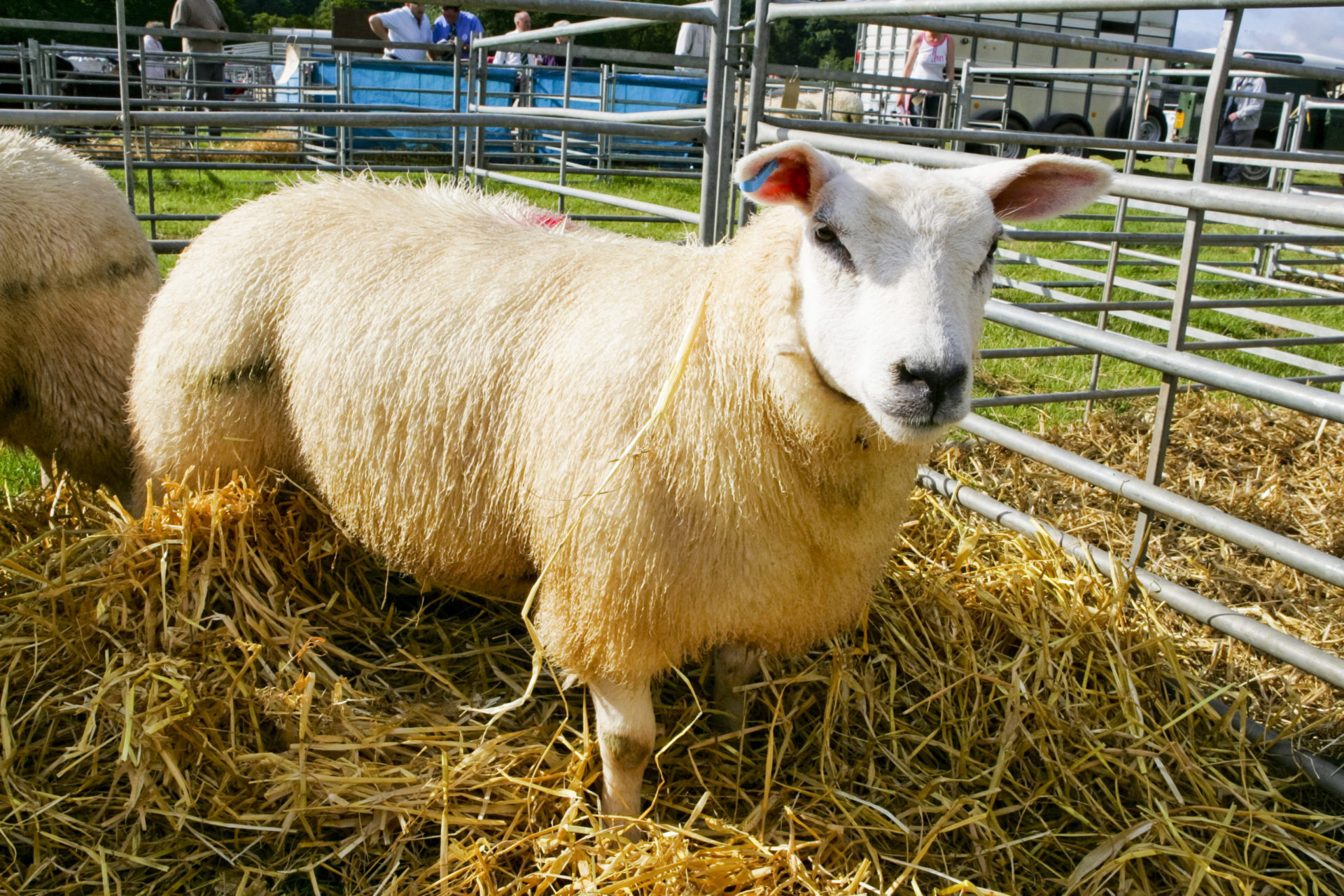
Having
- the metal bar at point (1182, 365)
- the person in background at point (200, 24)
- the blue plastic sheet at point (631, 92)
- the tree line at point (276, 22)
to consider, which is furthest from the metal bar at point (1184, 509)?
the blue plastic sheet at point (631, 92)

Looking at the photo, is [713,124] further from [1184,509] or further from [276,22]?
[276,22]

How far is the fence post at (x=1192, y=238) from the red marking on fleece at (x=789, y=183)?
1096 mm

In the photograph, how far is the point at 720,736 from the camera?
245cm

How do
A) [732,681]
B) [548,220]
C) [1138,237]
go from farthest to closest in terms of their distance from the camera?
[1138,237]
[548,220]
[732,681]

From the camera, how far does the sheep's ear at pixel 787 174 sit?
1.88 m

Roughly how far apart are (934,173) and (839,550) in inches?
31.3

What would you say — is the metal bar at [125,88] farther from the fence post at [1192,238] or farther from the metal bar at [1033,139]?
the fence post at [1192,238]

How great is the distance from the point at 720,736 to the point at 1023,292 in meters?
5.91

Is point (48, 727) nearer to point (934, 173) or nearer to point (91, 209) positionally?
point (91, 209)

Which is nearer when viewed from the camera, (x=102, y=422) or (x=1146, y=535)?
(x=1146, y=535)

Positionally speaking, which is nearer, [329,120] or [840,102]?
[329,120]

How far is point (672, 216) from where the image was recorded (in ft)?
14.7

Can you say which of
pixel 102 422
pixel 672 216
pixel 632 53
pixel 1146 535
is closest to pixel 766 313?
pixel 1146 535

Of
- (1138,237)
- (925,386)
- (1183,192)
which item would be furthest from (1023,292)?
(925,386)
